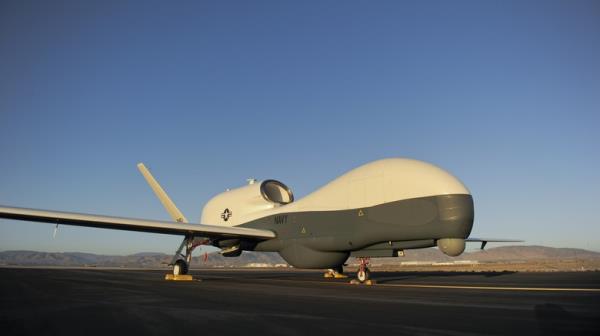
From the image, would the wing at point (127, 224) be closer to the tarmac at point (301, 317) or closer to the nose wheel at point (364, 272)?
the nose wheel at point (364, 272)

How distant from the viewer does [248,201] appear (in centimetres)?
2127

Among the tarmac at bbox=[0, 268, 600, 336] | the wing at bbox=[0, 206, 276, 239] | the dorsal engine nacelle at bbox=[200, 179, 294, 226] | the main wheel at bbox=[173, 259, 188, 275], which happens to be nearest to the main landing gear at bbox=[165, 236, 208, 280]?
the main wheel at bbox=[173, 259, 188, 275]

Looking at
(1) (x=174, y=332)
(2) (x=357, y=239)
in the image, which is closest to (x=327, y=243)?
(2) (x=357, y=239)

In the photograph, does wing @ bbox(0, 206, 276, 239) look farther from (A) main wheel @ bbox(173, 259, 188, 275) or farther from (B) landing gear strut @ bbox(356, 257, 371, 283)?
(B) landing gear strut @ bbox(356, 257, 371, 283)

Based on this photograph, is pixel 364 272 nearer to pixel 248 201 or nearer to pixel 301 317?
pixel 248 201

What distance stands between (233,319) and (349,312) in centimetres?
195

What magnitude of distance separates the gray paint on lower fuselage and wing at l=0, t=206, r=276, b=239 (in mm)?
1050

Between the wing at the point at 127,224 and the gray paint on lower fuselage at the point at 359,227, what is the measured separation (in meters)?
1.05

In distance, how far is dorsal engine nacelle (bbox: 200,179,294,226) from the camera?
20547 millimetres

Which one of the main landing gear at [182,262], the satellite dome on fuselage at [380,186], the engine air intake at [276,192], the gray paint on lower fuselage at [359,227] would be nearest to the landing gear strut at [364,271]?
the gray paint on lower fuselage at [359,227]

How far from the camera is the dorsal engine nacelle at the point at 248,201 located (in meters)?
20.5

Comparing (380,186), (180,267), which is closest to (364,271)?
(380,186)

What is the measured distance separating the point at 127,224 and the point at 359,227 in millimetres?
9158

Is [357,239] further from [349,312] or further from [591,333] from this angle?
[591,333]
